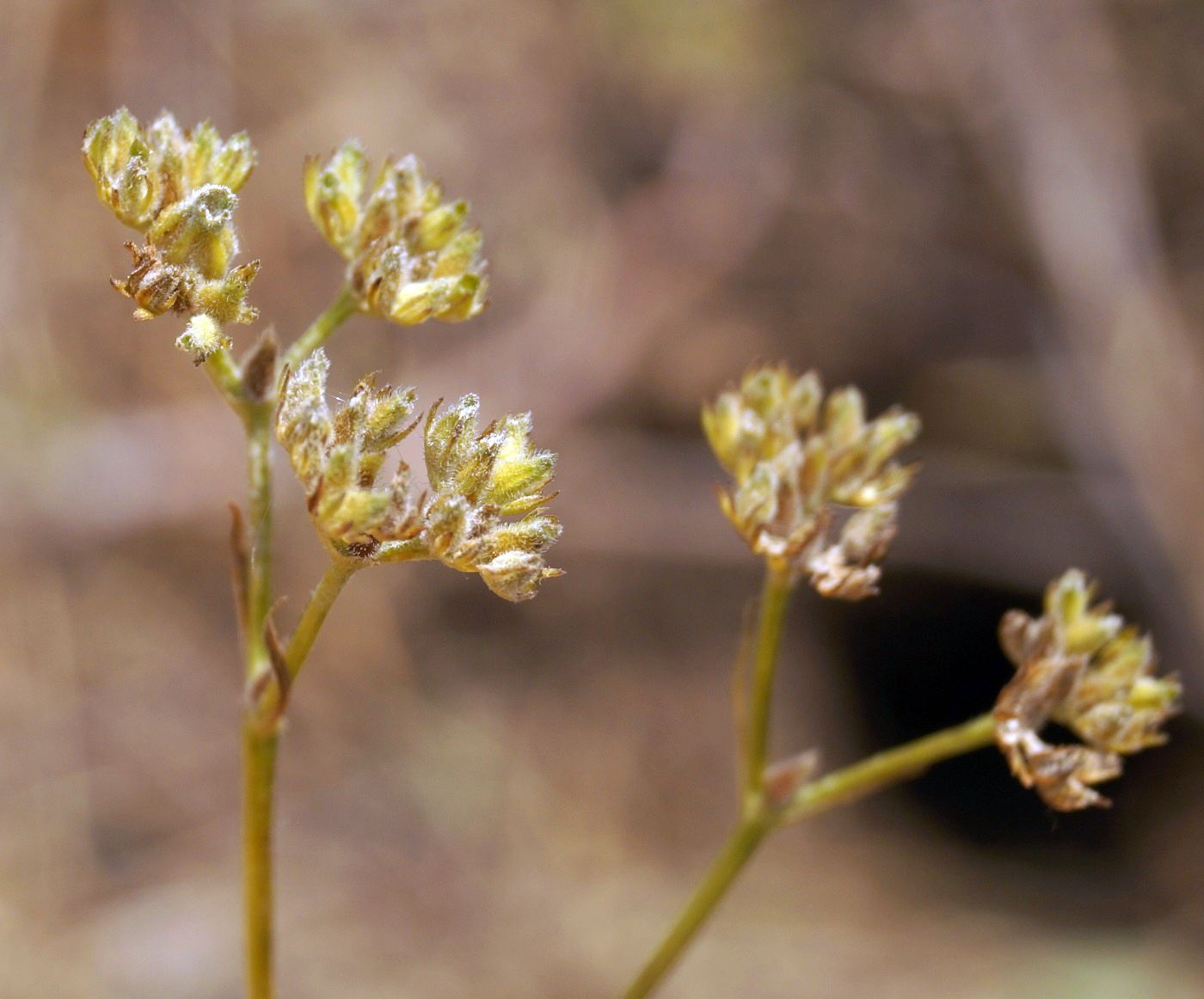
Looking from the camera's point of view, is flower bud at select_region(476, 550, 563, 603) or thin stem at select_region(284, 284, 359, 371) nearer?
flower bud at select_region(476, 550, 563, 603)

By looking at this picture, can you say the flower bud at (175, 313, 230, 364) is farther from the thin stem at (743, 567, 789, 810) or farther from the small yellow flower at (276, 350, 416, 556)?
the thin stem at (743, 567, 789, 810)

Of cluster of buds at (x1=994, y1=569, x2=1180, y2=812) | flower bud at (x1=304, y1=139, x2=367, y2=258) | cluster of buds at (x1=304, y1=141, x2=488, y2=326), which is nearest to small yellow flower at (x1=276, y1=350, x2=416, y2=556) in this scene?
cluster of buds at (x1=304, y1=141, x2=488, y2=326)

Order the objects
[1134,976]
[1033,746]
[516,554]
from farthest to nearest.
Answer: [1134,976] → [1033,746] → [516,554]

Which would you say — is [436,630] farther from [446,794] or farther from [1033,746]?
[1033,746]

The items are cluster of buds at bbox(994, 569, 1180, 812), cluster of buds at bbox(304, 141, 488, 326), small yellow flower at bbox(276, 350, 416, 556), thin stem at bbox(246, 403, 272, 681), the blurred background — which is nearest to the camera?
small yellow flower at bbox(276, 350, 416, 556)

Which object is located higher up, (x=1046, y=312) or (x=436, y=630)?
(x=1046, y=312)

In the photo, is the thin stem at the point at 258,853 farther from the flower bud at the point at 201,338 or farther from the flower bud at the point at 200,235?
the flower bud at the point at 200,235

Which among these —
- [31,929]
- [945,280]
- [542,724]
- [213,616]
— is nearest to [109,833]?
[31,929]
